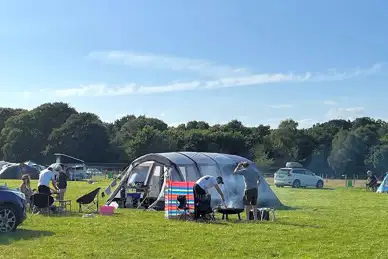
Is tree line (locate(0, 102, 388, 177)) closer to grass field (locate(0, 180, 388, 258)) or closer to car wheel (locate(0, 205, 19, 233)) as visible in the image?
grass field (locate(0, 180, 388, 258))

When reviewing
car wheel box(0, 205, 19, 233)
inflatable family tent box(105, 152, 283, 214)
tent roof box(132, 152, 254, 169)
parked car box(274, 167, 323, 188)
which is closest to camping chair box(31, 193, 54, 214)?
inflatable family tent box(105, 152, 283, 214)

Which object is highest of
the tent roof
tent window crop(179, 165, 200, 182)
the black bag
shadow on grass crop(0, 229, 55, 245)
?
the tent roof

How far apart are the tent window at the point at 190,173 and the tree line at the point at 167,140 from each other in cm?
5026

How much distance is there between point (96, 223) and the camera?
14203 mm

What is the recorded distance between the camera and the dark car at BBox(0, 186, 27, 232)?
12.3 meters

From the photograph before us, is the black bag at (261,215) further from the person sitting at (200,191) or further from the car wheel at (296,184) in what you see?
the car wheel at (296,184)

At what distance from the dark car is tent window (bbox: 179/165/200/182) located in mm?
7801

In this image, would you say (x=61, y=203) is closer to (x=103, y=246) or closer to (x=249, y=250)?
(x=103, y=246)

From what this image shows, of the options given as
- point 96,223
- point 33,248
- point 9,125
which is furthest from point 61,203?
point 9,125

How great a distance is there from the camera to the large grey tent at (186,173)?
19375 mm

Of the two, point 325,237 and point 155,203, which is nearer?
point 325,237

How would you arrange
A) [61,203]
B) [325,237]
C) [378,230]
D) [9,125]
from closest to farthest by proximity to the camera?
[325,237], [378,230], [61,203], [9,125]

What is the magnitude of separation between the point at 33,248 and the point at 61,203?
330 inches

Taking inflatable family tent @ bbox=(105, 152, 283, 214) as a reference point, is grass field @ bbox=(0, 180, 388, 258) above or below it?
below
